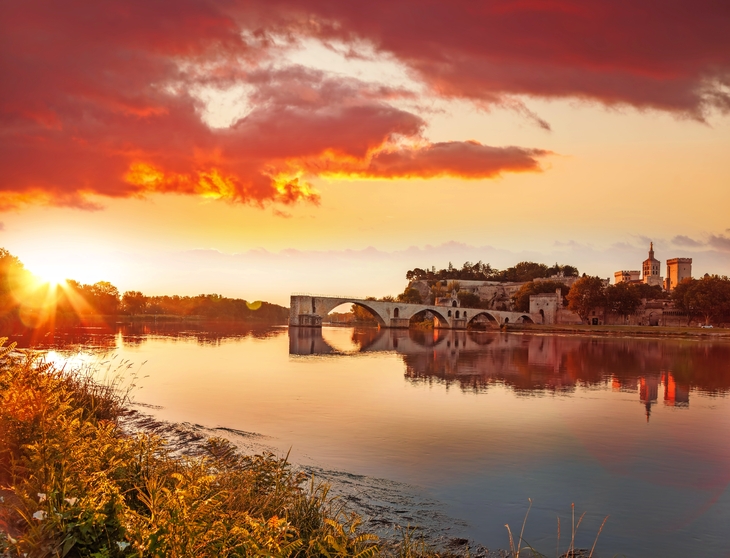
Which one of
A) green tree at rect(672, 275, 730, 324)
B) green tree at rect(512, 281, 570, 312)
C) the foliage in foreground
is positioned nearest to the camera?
the foliage in foreground

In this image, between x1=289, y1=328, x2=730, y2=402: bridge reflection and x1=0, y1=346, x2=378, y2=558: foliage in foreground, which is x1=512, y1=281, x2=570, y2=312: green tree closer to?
x1=289, y1=328, x2=730, y2=402: bridge reflection

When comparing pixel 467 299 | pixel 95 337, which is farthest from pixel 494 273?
pixel 95 337

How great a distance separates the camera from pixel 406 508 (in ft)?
29.3

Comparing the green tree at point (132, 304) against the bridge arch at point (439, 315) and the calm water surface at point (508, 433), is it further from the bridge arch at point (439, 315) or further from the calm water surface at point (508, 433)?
the calm water surface at point (508, 433)

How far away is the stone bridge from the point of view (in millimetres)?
85875

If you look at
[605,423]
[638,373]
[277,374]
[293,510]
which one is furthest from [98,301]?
[293,510]

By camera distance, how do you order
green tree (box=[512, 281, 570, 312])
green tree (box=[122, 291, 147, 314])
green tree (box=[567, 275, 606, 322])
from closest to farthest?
green tree (box=[567, 275, 606, 322]) → green tree (box=[122, 291, 147, 314]) → green tree (box=[512, 281, 570, 312])

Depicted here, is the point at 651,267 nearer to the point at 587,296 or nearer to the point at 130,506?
the point at 587,296

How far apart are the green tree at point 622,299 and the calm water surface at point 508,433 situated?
68015mm

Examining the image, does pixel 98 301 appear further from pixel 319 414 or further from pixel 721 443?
pixel 721 443

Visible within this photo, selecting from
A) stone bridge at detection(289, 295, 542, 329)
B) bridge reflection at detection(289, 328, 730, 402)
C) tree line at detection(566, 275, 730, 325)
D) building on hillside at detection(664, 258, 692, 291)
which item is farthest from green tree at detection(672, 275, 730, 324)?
building on hillside at detection(664, 258, 692, 291)

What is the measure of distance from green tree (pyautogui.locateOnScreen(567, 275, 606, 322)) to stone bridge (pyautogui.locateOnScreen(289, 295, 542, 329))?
1415cm

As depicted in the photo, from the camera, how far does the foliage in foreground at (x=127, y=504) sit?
432cm

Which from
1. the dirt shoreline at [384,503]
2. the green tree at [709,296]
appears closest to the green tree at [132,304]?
the green tree at [709,296]
